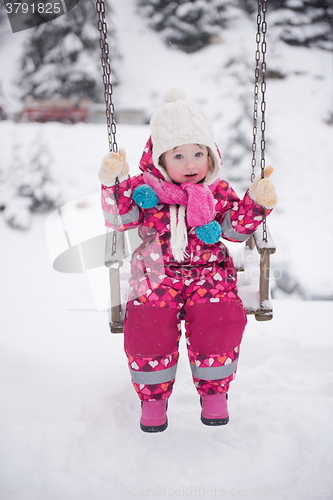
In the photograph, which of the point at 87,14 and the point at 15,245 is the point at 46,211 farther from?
the point at 87,14

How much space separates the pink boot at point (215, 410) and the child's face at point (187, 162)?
31.4 inches

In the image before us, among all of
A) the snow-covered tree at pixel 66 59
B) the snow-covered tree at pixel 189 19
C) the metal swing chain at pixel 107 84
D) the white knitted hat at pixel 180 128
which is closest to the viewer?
the metal swing chain at pixel 107 84

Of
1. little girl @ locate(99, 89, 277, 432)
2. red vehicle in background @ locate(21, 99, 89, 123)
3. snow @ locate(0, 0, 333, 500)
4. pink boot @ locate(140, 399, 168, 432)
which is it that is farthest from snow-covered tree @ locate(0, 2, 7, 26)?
pink boot @ locate(140, 399, 168, 432)

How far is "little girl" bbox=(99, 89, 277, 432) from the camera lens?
148 centimetres

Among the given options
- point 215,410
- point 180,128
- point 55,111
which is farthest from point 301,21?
point 215,410

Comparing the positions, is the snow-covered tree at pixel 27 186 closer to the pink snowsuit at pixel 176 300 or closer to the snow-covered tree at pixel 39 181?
the snow-covered tree at pixel 39 181

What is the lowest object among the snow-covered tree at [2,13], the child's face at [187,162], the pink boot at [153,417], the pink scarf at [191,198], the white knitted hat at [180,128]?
the pink boot at [153,417]

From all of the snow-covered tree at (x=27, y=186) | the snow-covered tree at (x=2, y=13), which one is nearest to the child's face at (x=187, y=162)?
the snow-covered tree at (x=27, y=186)

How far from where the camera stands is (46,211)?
5121 millimetres

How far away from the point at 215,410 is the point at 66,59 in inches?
174

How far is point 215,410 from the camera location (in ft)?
4.92

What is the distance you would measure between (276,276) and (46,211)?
2.82 metres

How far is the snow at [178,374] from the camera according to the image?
58.5 inches

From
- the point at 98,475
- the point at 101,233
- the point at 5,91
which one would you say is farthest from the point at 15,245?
the point at 98,475
